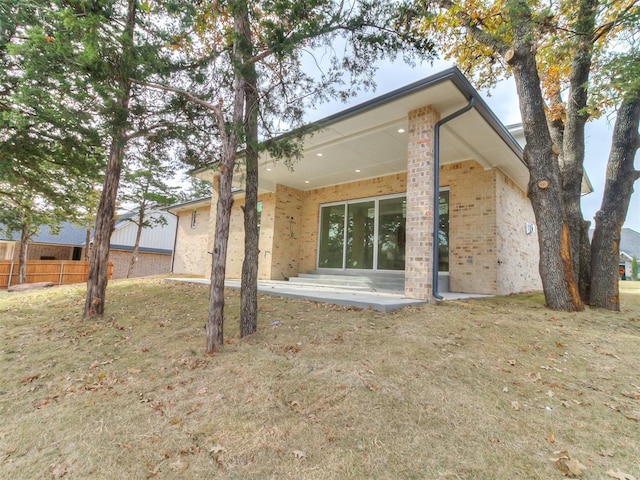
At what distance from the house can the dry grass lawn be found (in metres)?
2.14

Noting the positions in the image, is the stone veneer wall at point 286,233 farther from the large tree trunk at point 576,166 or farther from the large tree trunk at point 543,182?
the large tree trunk at point 576,166

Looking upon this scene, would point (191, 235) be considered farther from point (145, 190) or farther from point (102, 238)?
point (102, 238)

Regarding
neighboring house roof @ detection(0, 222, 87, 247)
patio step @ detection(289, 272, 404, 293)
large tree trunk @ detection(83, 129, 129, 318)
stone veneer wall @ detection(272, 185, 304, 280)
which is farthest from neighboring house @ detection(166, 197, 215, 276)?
neighboring house roof @ detection(0, 222, 87, 247)

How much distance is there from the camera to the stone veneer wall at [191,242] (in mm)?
14633

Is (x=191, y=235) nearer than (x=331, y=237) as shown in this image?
No

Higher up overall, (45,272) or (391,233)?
(391,233)

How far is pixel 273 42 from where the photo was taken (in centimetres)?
385

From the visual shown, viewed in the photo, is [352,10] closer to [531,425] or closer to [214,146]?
[214,146]

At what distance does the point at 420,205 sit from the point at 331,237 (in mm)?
5355

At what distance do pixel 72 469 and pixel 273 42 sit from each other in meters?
4.49

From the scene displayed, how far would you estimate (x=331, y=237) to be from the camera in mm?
10664

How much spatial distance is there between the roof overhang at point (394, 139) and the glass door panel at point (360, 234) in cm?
101

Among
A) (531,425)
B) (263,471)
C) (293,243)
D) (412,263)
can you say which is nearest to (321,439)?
(263,471)

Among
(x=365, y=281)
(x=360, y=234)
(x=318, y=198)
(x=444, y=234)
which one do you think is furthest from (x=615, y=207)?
(x=318, y=198)
